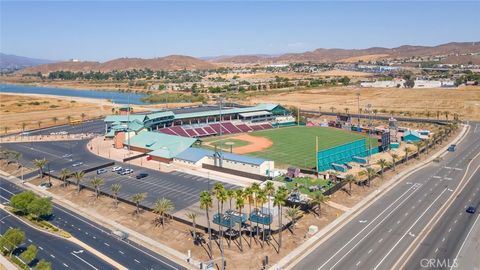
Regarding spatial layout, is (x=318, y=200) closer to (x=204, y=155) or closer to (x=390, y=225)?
(x=390, y=225)

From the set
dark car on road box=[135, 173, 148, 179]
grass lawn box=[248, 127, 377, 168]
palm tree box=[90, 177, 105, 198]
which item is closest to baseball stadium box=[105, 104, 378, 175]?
grass lawn box=[248, 127, 377, 168]

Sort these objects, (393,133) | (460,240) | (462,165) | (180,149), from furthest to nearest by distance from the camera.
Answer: (393,133), (180,149), (462,165), (460,240)

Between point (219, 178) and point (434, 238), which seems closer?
point (434, 238)

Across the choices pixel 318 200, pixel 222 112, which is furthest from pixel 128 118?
pixel 318 200

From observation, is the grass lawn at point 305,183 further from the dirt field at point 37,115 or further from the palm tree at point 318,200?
the dirt field at point 37,115

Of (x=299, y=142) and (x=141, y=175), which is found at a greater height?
(x=141, y=175)

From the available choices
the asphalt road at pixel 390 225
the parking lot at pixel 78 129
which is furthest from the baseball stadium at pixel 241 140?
the asphalt road at pixel 390 225

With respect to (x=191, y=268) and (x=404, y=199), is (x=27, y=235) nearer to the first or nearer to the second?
(x=191, y=268)

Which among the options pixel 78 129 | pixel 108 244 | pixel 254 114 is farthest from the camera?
pixel 254 114

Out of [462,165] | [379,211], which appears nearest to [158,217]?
[379,211]
